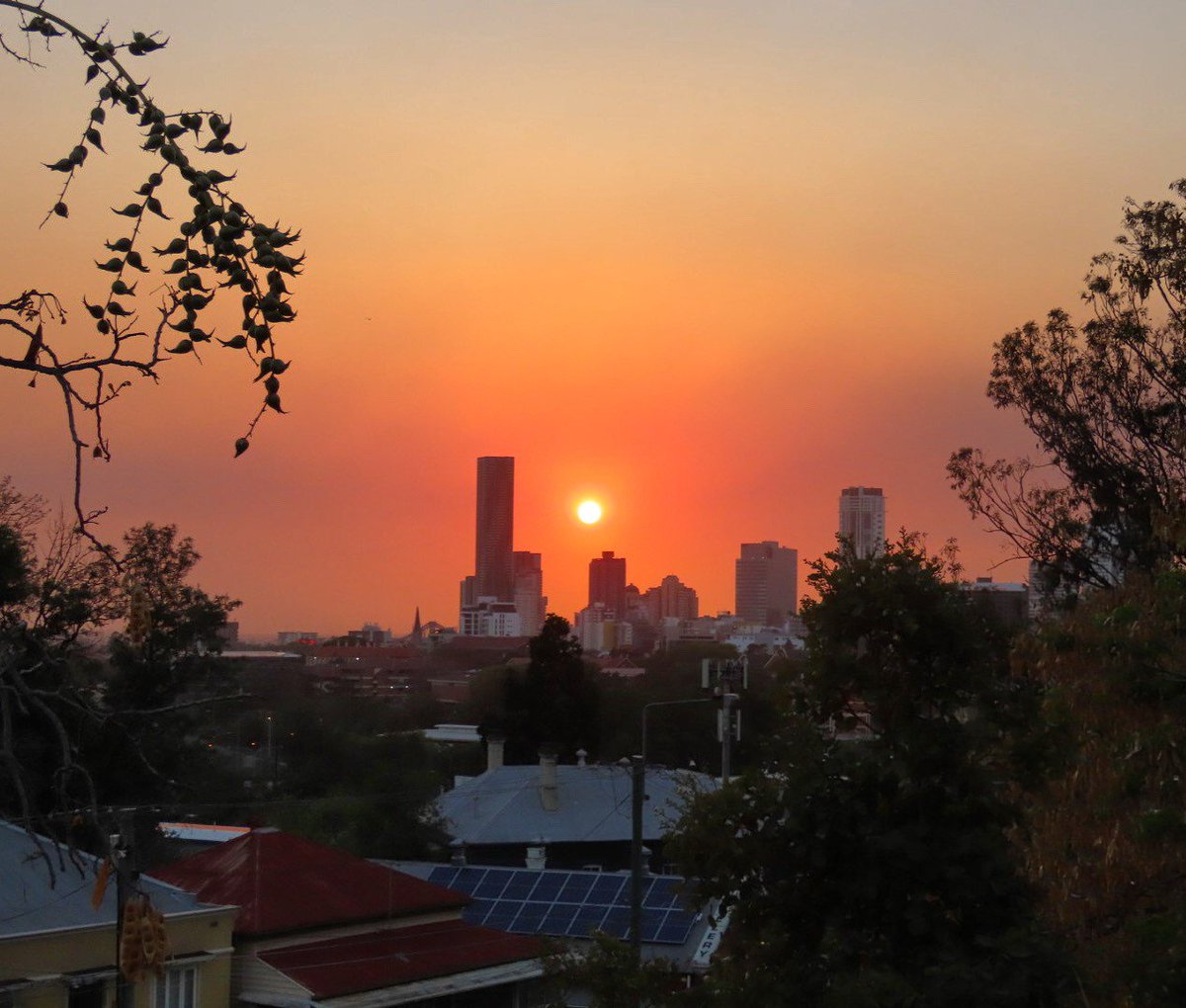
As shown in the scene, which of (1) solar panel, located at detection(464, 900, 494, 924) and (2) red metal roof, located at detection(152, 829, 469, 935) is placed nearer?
(2) red metal roof, located at detection(152, 829, 469, 935)

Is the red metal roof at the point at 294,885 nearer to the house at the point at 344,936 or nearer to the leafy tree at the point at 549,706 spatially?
the house at the point at 344,936

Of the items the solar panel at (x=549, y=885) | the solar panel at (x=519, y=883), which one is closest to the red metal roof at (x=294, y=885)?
the solar panel at (x=549, y=885)

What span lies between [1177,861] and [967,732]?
245 centimetres

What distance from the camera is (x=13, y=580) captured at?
52.7ft

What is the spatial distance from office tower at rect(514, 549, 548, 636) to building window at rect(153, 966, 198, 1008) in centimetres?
10778

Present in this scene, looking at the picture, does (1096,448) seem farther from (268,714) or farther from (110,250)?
(268,714)

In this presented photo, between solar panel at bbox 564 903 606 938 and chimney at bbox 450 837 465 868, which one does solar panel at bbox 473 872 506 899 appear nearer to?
solar panel at bbox 564 903 606 938

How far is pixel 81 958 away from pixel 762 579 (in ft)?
506

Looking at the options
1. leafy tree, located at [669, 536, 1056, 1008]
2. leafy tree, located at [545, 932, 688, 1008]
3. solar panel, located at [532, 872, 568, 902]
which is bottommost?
solar panel, located at [532, 872, 568, 902]

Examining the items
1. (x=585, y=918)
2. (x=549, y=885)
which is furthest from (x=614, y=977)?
(x=549, y=885)

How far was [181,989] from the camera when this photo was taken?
18.3m

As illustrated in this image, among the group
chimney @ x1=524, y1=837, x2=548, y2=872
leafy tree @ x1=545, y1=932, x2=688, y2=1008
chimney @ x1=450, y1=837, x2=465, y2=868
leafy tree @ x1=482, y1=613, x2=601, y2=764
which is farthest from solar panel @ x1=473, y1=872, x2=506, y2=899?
leafy tree @ x1=482, y1=613, x2=601, y2=764

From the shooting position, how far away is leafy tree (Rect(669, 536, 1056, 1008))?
7.16 metres

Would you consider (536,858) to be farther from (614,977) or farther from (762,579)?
(762,579)
